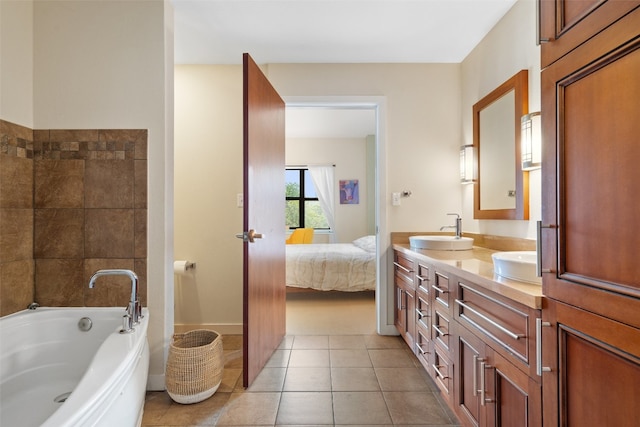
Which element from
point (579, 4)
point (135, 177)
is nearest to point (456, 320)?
point (579, 4)

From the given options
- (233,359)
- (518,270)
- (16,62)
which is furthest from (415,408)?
(16,62)

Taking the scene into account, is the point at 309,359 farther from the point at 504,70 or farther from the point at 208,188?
the point at 504,70

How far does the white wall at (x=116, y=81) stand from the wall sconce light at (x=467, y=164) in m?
2.24

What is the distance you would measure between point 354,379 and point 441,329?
71cm

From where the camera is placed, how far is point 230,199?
2.86 metres

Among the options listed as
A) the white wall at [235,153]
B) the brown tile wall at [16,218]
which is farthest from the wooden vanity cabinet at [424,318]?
the brown tile wall at [16,218]

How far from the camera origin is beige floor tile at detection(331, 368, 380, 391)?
2.01 metres

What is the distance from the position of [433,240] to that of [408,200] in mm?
705

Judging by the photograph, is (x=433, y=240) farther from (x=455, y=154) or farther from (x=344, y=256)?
(x=344, y=256)

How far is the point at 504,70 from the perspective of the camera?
7.09 feet

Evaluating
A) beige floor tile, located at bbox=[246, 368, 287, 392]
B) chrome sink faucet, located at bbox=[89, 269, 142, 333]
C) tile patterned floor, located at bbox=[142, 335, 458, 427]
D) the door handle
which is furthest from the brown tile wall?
beige floor tile, located at bbox=[246, 368, 287, 392]

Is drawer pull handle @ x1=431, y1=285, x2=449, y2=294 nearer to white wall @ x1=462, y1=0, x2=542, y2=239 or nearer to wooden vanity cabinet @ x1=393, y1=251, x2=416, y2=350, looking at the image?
wooden vanity cabinet @ x1=393, y1=251, x2=416, y2=350

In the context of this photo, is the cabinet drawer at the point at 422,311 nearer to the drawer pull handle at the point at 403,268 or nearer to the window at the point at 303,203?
the drawer pull handle at the point at 403,268

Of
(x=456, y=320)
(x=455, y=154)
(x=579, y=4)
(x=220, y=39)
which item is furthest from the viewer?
(x=455, y=154)
